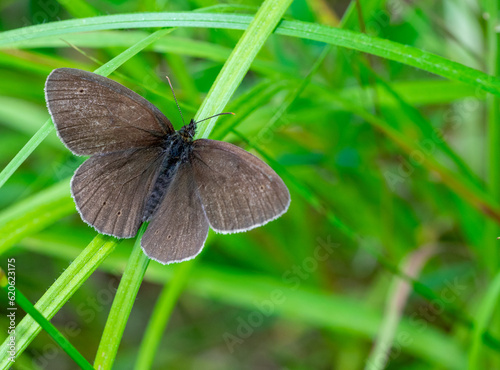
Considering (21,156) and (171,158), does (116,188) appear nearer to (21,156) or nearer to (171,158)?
(171,158)

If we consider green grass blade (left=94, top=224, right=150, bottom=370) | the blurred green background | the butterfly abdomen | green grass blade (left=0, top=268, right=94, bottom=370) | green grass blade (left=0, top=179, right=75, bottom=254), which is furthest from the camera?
the blurred green background

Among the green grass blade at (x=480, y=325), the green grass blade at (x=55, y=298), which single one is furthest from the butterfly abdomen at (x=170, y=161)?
the green grass blade at (x=480, y=325)

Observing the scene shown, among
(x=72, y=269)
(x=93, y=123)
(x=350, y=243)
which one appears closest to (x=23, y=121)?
(x=93, y=123)

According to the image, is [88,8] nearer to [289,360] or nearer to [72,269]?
[72,269]

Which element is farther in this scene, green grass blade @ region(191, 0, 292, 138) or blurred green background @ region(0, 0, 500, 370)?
blurred green background @ region(0, 0, 500, 370)

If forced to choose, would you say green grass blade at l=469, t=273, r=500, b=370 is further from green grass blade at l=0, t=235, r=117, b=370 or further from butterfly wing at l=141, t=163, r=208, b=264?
green grass blade at l=0, t=235, r=117, b=370

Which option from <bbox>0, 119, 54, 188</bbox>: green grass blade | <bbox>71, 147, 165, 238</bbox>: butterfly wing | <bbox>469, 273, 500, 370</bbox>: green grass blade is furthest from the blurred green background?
<bbox>0, 119, 54, 188</bbox>: green grass blade
